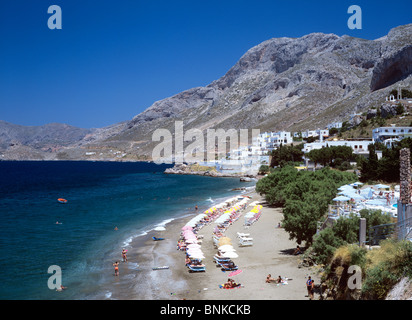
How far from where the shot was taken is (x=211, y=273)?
858 inches

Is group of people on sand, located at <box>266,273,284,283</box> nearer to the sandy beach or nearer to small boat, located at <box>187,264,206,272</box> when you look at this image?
the sandy beach

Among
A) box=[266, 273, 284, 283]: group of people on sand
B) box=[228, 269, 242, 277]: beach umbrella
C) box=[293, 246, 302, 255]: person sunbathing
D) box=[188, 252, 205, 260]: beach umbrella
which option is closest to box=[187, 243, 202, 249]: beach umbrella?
box=[188, 252, 205, 260]: beach umbrella

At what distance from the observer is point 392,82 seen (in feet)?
365

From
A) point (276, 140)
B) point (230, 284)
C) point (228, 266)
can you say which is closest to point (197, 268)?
point (228, 266)

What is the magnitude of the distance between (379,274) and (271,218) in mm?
27356

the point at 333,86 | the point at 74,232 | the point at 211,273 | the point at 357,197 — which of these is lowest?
the point at 74,232

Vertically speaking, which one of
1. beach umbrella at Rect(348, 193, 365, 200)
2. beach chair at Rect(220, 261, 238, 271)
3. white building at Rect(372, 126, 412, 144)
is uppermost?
white building at Rect(372, 126, 412, 144)

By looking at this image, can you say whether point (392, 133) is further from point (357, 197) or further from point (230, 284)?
point (230, 284)


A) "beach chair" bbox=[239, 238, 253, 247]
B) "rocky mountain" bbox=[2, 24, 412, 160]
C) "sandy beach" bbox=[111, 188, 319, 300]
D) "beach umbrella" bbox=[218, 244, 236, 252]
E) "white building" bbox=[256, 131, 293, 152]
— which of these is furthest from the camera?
"rocky mountain" bbox=[2, 24, 412, 160]

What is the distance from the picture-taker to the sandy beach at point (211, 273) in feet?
59.5

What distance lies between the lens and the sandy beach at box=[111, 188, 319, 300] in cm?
1814

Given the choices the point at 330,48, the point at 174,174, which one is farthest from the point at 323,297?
the point at 330,48

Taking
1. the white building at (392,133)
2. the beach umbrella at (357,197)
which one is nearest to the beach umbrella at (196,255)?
the beach umbrella at (357,197)

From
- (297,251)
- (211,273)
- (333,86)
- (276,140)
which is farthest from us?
(333,86)
